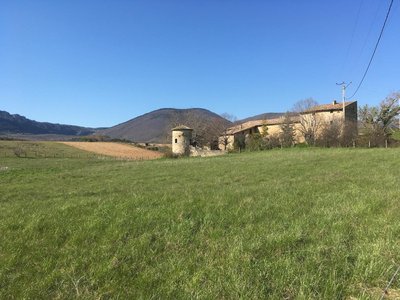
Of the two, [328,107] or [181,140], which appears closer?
[181,140]

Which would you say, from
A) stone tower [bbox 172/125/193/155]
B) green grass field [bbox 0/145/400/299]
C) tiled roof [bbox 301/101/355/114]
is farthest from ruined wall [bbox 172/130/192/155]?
green grass field [bbox 0/145/400/299]

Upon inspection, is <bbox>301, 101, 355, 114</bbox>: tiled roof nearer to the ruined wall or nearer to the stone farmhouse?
the stone farmhouse

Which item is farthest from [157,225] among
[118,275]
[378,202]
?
[378,202]

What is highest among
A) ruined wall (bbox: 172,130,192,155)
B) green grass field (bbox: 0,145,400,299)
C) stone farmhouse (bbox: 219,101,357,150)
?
stone farmhouse (bbox: 219,101,357,150)

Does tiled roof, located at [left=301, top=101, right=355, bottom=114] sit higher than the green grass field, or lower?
higher

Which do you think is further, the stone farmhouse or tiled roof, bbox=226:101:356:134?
tiled roof, bbox=226:101:356:134

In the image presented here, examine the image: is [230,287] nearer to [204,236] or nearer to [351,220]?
[204,236]

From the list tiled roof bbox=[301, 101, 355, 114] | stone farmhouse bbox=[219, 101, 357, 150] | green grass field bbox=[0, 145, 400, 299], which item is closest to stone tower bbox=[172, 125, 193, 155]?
stone farmhouse bbox=[219, 101, 357, 150]

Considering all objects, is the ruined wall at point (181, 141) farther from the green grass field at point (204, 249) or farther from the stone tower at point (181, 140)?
the green grass field at point (204, 249)

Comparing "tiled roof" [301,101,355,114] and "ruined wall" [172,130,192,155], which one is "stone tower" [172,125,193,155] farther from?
"tiled roof" [301,101,355,114]

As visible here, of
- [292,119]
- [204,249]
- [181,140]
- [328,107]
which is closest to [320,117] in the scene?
[328,107]

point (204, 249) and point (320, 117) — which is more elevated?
point (320, 117)

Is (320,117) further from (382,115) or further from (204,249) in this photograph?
(204,249)

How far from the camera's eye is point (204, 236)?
6320 millimetres
